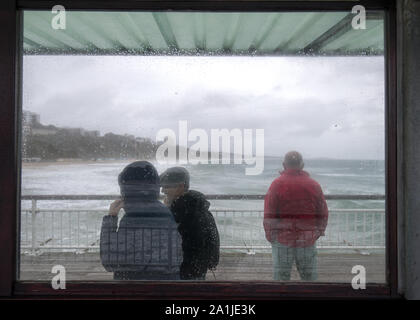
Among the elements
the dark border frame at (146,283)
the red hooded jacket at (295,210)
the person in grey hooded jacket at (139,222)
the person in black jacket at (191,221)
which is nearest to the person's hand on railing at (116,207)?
the person in grey hooded jacket at (139,222)

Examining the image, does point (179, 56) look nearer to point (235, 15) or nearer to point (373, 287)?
point (235, 15)

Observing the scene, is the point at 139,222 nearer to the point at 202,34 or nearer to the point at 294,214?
the point at 294,214

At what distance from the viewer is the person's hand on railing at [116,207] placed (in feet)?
8.31

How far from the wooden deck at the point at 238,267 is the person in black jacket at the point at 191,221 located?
3.6 inches

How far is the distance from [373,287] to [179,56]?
5.38ft

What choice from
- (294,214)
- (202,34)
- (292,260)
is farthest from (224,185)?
(202,34)

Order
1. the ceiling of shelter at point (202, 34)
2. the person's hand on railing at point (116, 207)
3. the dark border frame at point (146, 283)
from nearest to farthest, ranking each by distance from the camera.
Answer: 1. the dark border frame at point (146, 283)
2. the ceiling of shelter at point (202, 34)
3. the person's hand on railing at point (116, 207)

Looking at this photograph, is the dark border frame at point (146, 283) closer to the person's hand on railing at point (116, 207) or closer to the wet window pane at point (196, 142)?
the wet window pane at point (196, 142)

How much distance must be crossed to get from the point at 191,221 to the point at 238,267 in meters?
0.37

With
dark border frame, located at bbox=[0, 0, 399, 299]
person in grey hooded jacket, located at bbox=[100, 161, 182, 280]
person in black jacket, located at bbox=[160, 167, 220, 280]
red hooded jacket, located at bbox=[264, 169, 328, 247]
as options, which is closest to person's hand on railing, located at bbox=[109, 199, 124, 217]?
person in grey hooded jacket, located at bbox=[100, 161, 182, 280]

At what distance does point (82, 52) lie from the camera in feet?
8.45

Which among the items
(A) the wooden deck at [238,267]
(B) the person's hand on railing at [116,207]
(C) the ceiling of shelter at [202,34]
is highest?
(C) the ceiling of shelter at [202,34]

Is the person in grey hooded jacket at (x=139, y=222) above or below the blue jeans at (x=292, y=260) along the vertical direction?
above

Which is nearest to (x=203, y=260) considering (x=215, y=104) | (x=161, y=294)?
(x=161, y=294)
